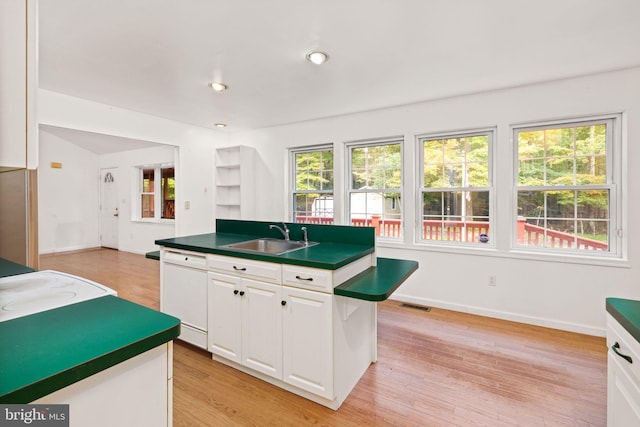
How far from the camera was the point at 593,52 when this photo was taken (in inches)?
92.8

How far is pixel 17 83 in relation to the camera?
1.84 feet

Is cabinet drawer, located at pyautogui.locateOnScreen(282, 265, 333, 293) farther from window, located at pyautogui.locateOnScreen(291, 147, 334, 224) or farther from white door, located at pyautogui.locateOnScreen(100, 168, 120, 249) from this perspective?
white door, located at pyautogui.locateOnScreen(100, 168, 120, 249)

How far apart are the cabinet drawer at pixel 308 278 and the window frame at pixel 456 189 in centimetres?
221

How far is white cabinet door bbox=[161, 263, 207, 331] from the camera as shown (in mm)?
2381

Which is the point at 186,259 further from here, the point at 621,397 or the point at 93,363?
the point at 621,397

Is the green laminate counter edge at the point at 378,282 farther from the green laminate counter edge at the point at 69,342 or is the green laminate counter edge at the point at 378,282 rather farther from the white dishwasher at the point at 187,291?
the white dishwasher at the point at 187,291

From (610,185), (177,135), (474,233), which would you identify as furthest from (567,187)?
(177,135)

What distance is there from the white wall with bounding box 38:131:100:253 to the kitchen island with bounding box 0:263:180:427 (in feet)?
23.3

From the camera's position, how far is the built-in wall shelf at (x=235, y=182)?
4.75 metres

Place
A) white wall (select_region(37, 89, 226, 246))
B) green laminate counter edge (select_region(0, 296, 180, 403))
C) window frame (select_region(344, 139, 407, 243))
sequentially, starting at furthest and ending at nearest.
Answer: window frame (select_region(344, 139, 407, 243)) < white wall (select_region(37, 89, 226, 246)) < green laminate counter edge (select_region(0, 296, 180, 403))

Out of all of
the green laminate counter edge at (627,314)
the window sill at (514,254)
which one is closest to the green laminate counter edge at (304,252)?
the green laminate counter edge at (627,314)

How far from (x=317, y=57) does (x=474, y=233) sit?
2.60 m

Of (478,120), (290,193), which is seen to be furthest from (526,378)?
(290,193)

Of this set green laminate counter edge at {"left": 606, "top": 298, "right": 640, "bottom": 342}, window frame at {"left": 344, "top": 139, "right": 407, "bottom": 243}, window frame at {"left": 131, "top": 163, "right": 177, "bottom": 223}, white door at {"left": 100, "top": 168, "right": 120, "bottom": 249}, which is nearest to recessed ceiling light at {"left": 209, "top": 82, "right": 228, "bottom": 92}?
window frame at {"left": 344, "top": 139, "right": 407, "bottom": 243}
